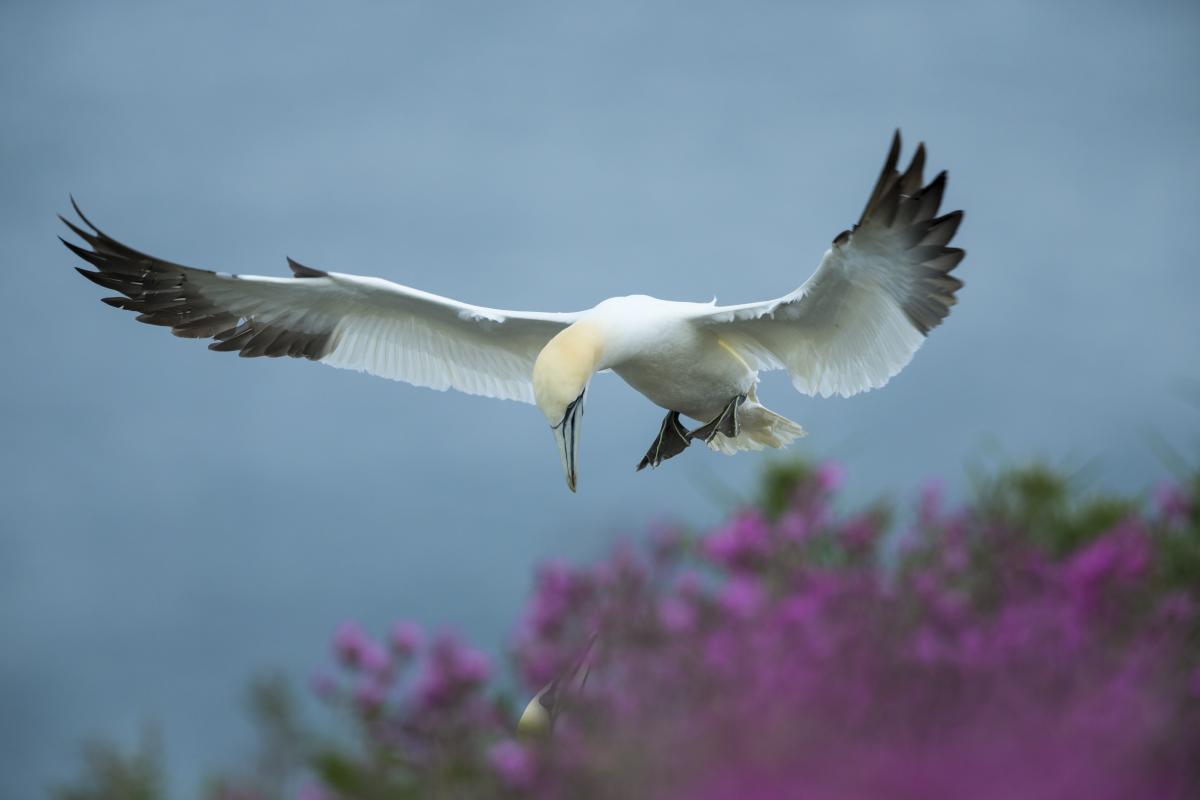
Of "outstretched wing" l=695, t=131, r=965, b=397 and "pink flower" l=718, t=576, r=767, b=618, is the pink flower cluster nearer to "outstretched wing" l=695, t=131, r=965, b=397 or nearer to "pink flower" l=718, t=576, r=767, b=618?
"pink flower" l=718, t=576, r=767, b=618

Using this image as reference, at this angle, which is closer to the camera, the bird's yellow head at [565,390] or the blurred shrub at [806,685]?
the blurred shrub at [806,685]

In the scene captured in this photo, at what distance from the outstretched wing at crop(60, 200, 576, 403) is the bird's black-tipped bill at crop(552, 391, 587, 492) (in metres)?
1.28

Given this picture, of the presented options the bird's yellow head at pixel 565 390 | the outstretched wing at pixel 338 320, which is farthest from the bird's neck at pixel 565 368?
the outstretched wing at pixel 338 320

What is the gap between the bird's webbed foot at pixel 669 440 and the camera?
7434mm

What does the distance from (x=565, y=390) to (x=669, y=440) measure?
1851mm

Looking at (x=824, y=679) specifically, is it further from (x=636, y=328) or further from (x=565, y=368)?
(x=636, y=328)

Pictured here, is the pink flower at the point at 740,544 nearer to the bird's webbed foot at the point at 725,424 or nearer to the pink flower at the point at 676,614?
the pink flower at the point at 676,614

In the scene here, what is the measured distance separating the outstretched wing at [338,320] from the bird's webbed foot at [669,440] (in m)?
0.89

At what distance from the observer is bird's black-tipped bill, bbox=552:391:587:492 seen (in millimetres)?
5785

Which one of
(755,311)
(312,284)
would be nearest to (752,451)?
(755,311)

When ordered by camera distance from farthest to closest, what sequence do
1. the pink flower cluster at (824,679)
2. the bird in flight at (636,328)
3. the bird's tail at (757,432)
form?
the bird's tail at (757,432) < the bird in flight at (636,328) < the pink flower cluster at (824,679)

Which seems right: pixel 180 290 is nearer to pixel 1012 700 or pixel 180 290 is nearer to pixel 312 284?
pixel 312 284

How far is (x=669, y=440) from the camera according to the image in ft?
24.5

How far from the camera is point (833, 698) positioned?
9.48 ft
